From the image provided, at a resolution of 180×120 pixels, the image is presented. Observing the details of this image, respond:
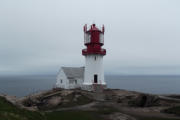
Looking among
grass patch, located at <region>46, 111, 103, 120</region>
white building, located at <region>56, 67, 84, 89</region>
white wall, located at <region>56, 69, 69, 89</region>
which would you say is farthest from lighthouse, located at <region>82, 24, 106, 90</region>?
grass patch, located at <region>46, 111, 103, 120</region>

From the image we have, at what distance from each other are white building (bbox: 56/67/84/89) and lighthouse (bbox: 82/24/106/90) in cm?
241

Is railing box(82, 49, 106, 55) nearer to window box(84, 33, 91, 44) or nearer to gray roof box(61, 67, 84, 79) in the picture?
window box(84, 33, 91, 44)

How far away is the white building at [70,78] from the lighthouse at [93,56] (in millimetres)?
2408

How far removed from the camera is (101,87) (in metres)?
38.8

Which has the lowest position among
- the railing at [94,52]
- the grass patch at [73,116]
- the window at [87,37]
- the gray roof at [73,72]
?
the grass patch at [73,116]

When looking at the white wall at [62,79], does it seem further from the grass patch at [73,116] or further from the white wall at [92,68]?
the grass patch at [73,116]

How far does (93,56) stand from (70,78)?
7.39 m

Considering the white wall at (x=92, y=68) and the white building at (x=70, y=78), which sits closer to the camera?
the white wall at (x=92, y=68)

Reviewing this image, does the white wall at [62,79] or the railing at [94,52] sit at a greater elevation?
the railing at [94,52]

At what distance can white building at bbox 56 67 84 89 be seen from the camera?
133 ft

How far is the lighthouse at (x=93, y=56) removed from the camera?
125 ft

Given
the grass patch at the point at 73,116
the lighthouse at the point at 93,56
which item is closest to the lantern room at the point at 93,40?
the lighthouse at the point at 93,56

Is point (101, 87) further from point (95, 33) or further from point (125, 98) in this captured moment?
point (95, 33)

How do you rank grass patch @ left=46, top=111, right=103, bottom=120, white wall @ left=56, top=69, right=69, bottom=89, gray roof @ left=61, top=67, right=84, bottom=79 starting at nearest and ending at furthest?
grass patch @ left=46, top=111, right=103, bottom=120 < white wall @ left=56, top=69, right=69, bottom=89 < gray roof @ left=61, top=67, right=84, bottom=79
